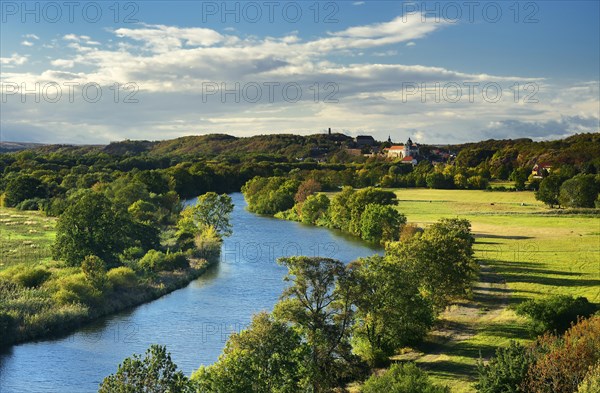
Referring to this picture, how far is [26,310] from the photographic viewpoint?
3853 centimetres

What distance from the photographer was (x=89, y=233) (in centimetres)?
5284

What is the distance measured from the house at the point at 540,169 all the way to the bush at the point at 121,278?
117m

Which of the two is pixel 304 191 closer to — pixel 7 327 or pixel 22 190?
pixel 22 190

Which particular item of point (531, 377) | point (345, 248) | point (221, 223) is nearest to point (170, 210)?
point (221, 223)

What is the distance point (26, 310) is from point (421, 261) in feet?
83.7

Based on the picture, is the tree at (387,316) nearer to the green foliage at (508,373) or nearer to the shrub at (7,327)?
the green foliage at (508,373)

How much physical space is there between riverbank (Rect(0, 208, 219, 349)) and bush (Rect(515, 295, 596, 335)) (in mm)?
27344

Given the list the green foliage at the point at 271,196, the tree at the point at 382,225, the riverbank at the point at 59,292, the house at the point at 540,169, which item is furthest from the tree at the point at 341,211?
the house at the point at 540,169

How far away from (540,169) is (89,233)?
125484 mm

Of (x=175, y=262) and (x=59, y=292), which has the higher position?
(x=175, y=262)

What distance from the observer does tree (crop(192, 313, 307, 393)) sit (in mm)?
22938

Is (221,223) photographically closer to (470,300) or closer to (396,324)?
(470,300)

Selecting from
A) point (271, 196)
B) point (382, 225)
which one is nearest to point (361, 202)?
point (382, 225)

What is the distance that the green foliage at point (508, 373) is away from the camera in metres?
22.4
